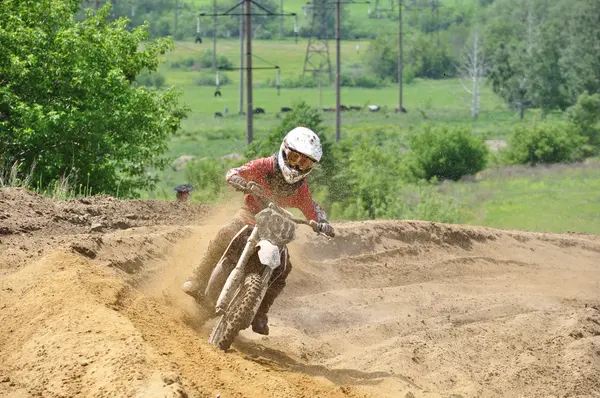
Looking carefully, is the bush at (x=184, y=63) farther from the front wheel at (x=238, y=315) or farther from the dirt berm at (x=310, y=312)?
the front wheel at (x=238, y=315)

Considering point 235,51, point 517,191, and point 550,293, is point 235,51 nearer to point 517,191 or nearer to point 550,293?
point 517,191

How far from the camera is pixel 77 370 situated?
325 inches

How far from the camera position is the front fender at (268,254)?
10.6m

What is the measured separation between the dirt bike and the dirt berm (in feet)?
0.90

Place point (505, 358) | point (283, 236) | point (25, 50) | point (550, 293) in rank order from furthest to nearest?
point (25, 50) → point (550, 293) → point (505, 358) → point (283, 236)

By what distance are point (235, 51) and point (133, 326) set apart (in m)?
122

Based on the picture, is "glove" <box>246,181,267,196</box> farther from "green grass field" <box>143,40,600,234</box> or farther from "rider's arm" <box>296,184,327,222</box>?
"green grass field" <box>143,40,600,234</box>

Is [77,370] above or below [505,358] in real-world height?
above

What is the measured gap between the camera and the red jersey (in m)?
11.3

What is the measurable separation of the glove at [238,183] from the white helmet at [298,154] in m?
0.48

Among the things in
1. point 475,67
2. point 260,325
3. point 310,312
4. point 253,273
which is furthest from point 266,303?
point 475,67

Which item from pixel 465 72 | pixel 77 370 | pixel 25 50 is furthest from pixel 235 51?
pixel 77 370

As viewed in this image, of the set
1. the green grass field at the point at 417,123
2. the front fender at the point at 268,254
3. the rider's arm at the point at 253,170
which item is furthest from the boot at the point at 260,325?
the green grass field at the point at 417,123

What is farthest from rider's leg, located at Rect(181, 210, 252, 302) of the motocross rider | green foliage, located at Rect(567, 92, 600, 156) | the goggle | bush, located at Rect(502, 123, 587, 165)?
green foliage, located at Rect(567, 92, 600, 156)
